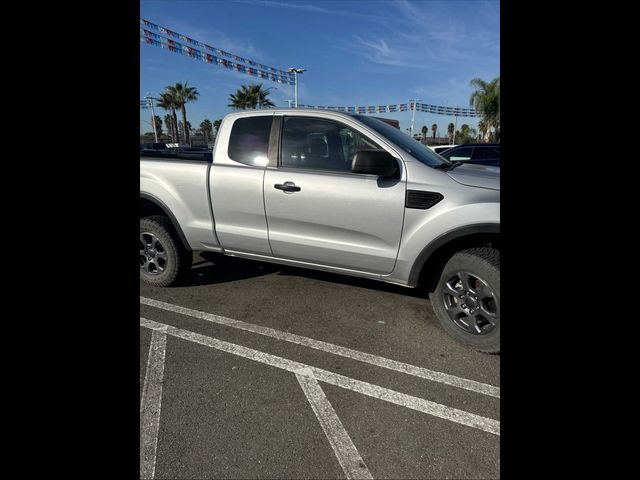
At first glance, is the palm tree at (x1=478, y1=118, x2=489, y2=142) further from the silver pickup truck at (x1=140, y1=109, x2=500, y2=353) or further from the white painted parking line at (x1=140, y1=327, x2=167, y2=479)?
the white painted parking line at (x1=140, y1=327, x2=167, y2=479)

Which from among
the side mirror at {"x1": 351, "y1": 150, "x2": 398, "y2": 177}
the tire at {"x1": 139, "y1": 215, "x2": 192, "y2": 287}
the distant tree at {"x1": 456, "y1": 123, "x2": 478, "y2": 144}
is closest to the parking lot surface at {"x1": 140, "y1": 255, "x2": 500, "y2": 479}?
the tire at {"x1": 139, "y1": 215, "x2": 192, "y2": 287}

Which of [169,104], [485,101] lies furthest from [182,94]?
[485,101]

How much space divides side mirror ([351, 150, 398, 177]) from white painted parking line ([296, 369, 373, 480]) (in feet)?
5.10

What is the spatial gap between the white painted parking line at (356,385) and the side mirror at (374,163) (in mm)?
1528

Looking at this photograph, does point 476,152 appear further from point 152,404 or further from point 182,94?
point 182,94

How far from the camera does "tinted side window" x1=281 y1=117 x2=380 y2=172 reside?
10.6ft

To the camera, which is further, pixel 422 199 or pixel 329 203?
pixel 329 203

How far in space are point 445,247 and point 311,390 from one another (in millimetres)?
1507

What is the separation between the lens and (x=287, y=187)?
3.23 metres

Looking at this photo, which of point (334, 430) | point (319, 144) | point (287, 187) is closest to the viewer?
point (334, 430)

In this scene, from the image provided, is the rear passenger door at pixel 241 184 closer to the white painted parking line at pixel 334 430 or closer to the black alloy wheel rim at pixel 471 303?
the white painted parking line at pixel 334 430

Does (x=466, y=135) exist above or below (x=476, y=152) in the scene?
above
